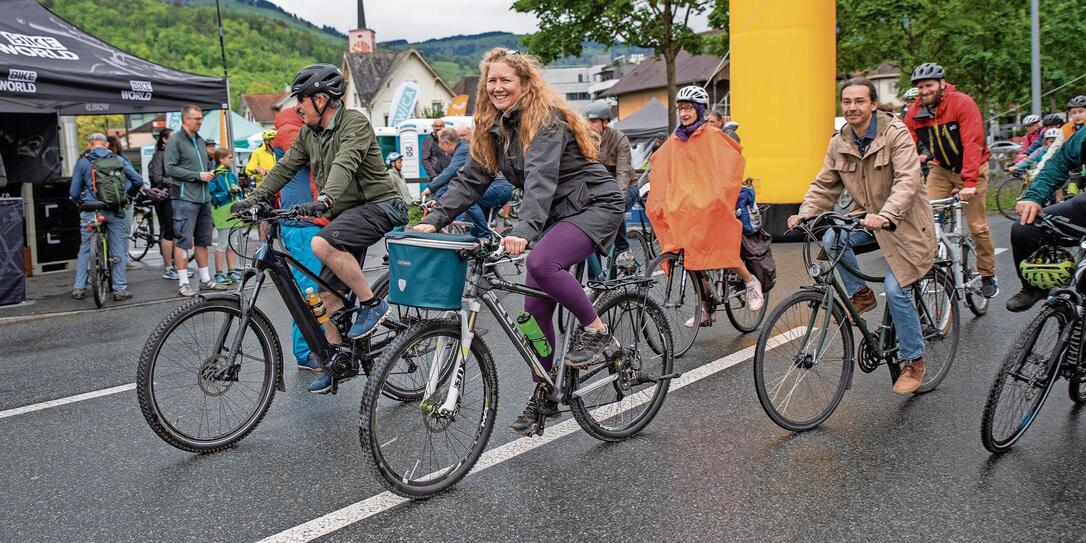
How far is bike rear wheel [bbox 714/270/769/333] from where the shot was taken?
742 centimetres

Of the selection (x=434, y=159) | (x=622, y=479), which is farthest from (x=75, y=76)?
(x=622, y=479)

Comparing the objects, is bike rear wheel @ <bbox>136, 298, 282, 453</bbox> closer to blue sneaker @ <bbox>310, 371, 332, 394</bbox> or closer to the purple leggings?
blue sneaker @ <bbox>310, 371, 332, 394</bbox>

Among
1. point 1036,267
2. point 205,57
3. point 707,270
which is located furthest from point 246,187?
point 205,57

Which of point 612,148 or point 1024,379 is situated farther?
point 612,148

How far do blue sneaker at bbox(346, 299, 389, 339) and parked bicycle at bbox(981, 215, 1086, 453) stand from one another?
3.12m

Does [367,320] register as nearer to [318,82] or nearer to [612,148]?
[318,82]

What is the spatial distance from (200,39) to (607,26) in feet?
213

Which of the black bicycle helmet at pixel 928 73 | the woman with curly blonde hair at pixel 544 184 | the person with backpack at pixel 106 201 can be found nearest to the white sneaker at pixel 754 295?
the black bicycle helmet at pixel 928 73

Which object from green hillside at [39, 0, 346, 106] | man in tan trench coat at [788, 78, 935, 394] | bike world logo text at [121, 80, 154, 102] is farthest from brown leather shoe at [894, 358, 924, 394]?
green hillside at [39, 0, 346, 106]

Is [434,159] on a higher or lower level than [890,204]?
higher

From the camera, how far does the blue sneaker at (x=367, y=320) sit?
17.2 ft

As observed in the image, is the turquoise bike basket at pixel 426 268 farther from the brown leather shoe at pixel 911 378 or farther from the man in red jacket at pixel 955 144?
the man in red jacket at pixel 955 144

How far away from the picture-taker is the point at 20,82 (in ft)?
33.3

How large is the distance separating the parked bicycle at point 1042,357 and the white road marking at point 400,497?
100 centimetres
